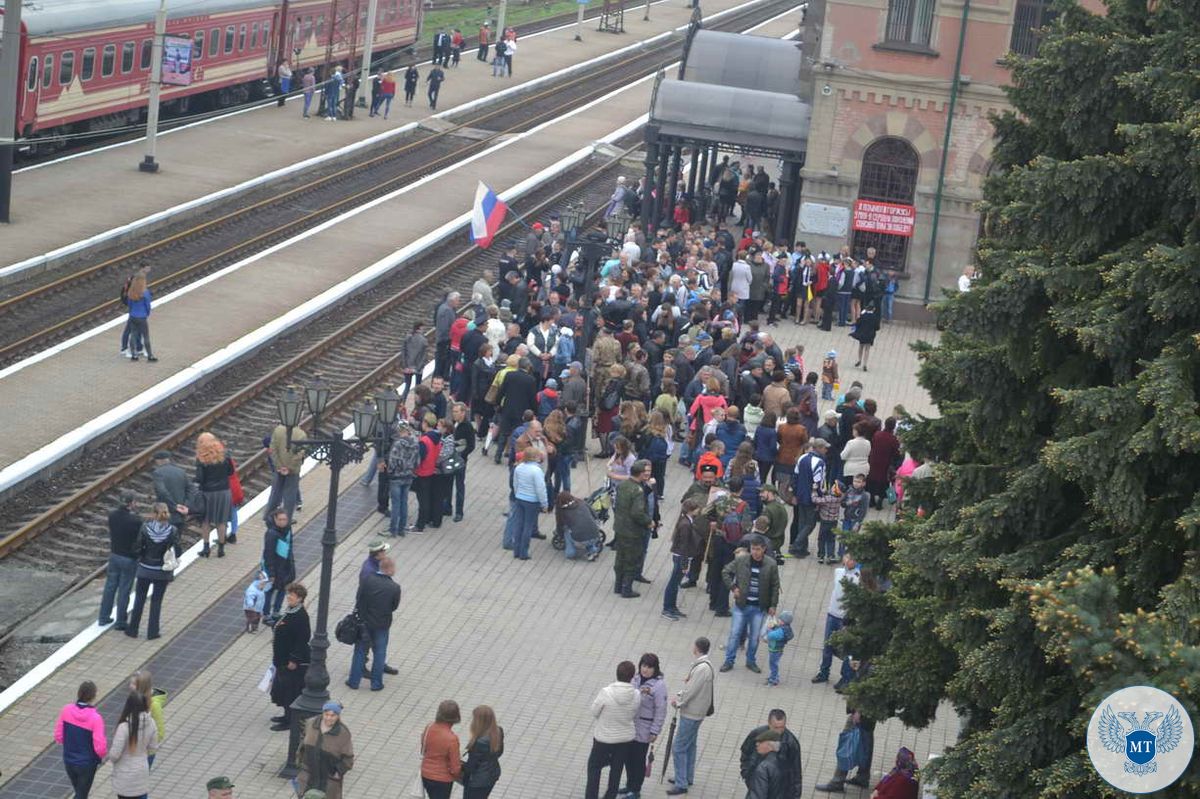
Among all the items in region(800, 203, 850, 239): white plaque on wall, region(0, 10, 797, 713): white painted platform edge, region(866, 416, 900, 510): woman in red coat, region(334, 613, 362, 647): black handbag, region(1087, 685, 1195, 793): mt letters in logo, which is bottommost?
region(0, 10, 797, 713): white painted platform edge

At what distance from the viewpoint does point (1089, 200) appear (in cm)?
1229

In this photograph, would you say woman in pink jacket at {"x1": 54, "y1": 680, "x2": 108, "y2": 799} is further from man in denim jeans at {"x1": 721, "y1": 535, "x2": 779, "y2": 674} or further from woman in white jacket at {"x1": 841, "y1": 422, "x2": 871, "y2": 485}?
woman in white jacket at {"x1": 841, "y1": 422, "x2": 871, "y2": 485}

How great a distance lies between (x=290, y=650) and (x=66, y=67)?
95.0 feet

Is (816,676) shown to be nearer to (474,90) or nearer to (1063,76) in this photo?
(1063,76)

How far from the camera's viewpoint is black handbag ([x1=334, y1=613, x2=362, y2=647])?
1822 cm

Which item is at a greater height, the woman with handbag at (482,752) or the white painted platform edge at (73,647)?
the woman with handbag at (482,752)

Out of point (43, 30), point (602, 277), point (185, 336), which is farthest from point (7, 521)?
point (43, 30)

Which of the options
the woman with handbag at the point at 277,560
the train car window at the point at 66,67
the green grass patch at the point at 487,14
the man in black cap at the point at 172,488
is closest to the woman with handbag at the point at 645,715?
the woman with handbag at the point at 277,560

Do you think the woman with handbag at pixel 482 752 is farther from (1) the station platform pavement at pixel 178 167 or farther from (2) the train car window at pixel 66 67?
(2) the train car window at pixel 66 67

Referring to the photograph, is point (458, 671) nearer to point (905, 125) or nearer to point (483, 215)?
point (483, 215)

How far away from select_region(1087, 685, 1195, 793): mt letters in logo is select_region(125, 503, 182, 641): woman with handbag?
11.8 meters

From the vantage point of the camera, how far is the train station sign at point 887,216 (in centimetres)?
3791

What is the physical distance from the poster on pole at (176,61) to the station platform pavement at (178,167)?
7.50 feet

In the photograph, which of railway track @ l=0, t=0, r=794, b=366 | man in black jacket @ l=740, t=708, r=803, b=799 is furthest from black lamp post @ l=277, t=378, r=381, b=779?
railway track @ l=0, t=0, r=794, b=366
